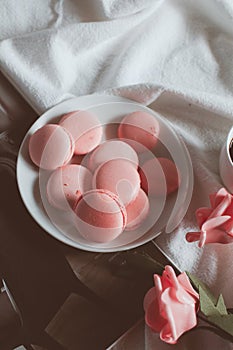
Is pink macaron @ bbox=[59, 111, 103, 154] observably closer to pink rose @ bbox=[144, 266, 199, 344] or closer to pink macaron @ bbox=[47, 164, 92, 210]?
pink macaron @ bbox=[47, 164, 92, 210]

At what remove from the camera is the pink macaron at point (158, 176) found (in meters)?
0.55

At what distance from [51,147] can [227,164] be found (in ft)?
0.52

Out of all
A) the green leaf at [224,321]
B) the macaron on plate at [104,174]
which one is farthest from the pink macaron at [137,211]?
the green leaf at [224,321]

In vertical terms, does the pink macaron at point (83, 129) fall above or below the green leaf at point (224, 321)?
above

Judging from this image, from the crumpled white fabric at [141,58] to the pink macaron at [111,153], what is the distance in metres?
0.06

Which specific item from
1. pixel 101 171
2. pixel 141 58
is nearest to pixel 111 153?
pixel 101 171

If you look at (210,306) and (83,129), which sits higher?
(83,129)

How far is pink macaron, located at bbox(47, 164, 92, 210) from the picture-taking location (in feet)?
1.77

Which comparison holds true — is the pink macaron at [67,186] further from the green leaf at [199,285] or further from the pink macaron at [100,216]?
the green leaf at [199,285]

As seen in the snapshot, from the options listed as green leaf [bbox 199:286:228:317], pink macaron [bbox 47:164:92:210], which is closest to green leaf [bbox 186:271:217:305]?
green leaf [bbox 199:286:228:317]

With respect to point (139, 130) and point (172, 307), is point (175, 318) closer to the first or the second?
point (172, 307)

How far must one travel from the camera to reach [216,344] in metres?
0.52

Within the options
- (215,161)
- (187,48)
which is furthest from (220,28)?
(215,161)

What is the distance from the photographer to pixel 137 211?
1.77ft
